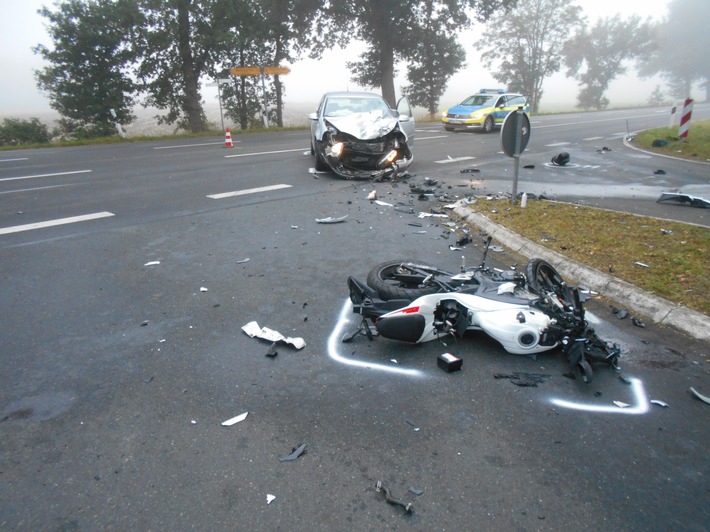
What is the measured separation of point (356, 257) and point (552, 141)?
1615 centimetres

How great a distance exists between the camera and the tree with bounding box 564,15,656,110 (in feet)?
223

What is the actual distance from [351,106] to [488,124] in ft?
41.9

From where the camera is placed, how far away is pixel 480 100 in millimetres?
22875

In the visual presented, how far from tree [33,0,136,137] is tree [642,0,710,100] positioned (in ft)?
296

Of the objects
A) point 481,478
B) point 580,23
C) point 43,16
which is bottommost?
point 481,478

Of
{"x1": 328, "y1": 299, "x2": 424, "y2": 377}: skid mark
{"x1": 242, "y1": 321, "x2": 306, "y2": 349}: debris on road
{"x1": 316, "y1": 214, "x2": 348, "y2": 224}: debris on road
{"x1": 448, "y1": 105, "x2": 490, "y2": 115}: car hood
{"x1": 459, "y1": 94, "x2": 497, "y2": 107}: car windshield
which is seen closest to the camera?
{"x1": 328, "y1": 299, "x2": 424, "y2": 377}: skid mark

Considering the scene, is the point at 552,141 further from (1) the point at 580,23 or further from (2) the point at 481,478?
(1) the point at 580,23

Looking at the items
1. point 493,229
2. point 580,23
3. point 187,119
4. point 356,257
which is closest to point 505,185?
point 493,229

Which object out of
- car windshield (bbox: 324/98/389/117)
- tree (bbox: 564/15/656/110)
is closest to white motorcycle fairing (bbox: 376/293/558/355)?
car windshield (bbox: 324/98/389/117)

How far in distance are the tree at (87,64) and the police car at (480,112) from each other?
17024mm

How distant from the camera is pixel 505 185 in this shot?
9719 millimetres

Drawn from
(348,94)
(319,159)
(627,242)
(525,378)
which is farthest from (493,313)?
(348,94)

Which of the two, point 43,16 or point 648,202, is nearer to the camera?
point 648,202

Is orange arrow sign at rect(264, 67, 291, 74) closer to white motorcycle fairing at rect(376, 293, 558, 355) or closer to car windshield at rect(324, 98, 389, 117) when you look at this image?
car windshield at rect(324, 98, 389, 117)
